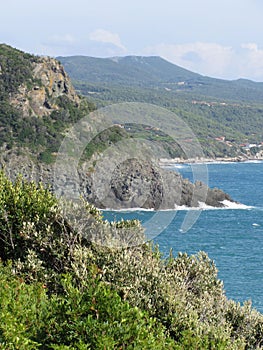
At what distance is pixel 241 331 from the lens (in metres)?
18.5

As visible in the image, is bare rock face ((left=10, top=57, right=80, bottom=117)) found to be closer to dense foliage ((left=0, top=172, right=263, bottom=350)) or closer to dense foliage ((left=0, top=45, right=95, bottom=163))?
dense foliage ((left=0, top=45, right=95, bottom=163))

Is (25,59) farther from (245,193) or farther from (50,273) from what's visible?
(50,273)

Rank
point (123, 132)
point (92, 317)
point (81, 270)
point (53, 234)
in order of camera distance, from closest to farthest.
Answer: point (92, 317) → point (81, 270) → point (53, 234) → point (123, 132)

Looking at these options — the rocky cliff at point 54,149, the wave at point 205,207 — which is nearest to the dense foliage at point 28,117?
the rocky cliff at point 54,149

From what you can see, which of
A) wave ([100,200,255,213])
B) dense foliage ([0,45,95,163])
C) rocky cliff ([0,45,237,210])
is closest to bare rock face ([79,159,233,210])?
rocky cliff ([0,45,237,210])

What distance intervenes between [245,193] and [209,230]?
3477cm

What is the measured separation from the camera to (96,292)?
1187 cm

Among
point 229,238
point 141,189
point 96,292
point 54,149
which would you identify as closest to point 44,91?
point 54,149

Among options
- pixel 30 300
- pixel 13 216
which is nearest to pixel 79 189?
pixel 13 216

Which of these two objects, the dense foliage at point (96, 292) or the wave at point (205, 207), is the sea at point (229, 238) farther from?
the dense foliage at point (96, 292)

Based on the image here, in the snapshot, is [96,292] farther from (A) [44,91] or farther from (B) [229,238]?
(A) [44,91]

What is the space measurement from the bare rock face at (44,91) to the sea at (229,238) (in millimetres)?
24453

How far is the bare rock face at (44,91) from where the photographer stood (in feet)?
290

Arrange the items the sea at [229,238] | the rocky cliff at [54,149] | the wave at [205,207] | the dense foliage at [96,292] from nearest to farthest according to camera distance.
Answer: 1. the dense foliage at [96,292]
2. the sea at [229,238]
3. the wave at [205,207]
4. the rocky cliff at [54,149]
